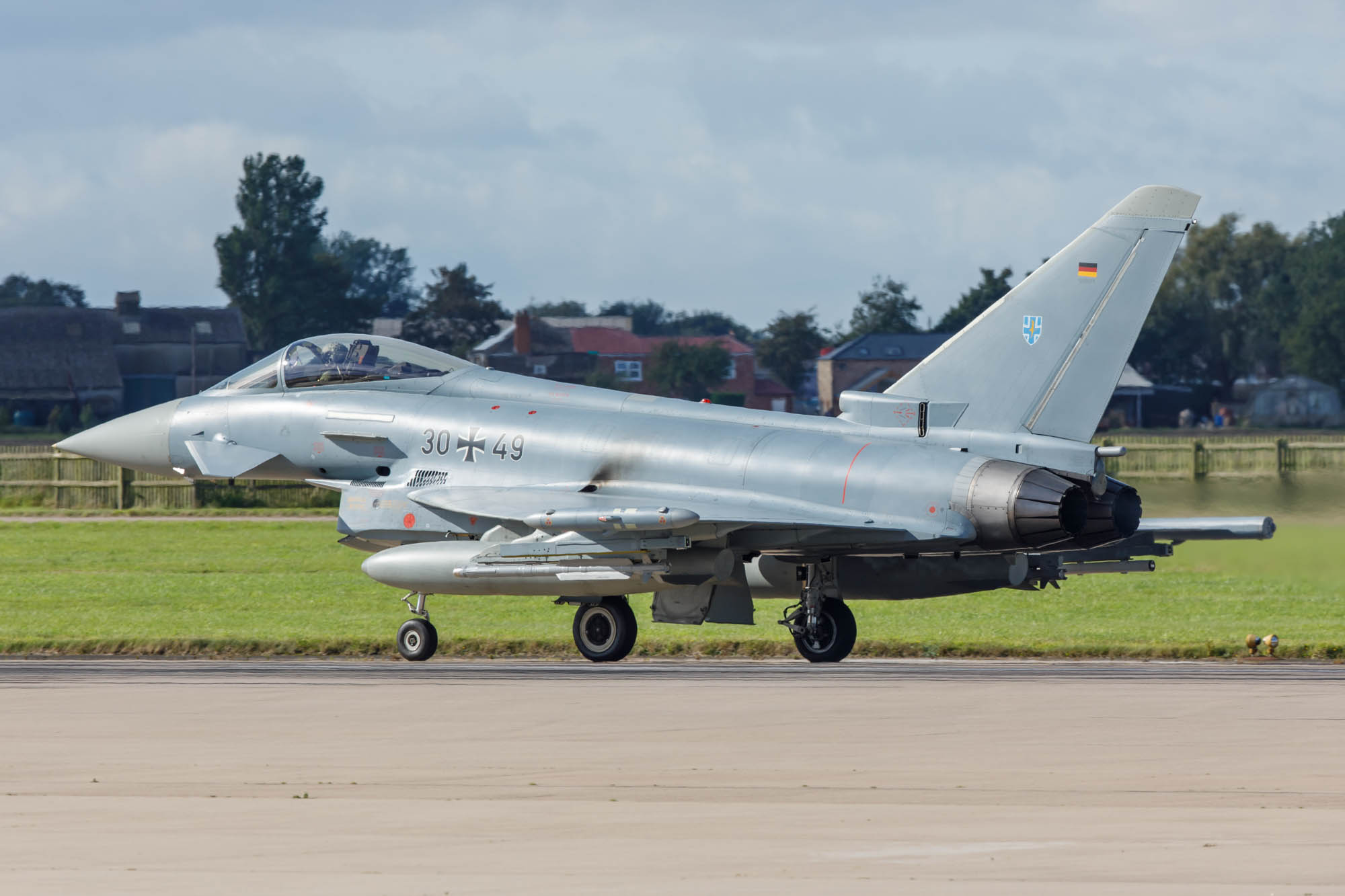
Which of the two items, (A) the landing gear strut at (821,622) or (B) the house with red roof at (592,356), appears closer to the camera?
(A) the landing gear strut at (821,622)

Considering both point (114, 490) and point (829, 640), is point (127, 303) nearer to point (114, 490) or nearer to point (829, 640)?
point (114, 490)

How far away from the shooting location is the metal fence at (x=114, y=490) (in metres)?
50.0

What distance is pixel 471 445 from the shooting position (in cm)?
2077

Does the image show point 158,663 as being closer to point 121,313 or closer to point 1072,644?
point 1072,644

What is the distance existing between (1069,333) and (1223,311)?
118 metres

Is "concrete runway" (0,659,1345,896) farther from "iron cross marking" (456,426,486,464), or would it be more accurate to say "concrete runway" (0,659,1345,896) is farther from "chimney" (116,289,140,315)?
"chimney" (116,289,140,315)

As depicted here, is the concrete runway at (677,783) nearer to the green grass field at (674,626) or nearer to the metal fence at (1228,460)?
the green grass field at (674,626)

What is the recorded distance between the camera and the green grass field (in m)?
21.3

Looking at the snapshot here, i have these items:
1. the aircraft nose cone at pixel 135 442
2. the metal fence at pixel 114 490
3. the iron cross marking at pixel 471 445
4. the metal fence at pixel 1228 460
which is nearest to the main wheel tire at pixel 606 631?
the iron cross marking at pixel 471 445

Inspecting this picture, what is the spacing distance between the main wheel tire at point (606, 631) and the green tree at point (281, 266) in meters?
101

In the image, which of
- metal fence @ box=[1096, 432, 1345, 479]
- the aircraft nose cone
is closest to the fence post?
metal fence @ box=[1096, 432, 1345, 479]

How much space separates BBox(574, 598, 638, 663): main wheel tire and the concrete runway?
1871 millimetres

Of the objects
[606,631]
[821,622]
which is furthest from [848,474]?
[606,631]

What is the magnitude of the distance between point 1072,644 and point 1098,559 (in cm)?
174
